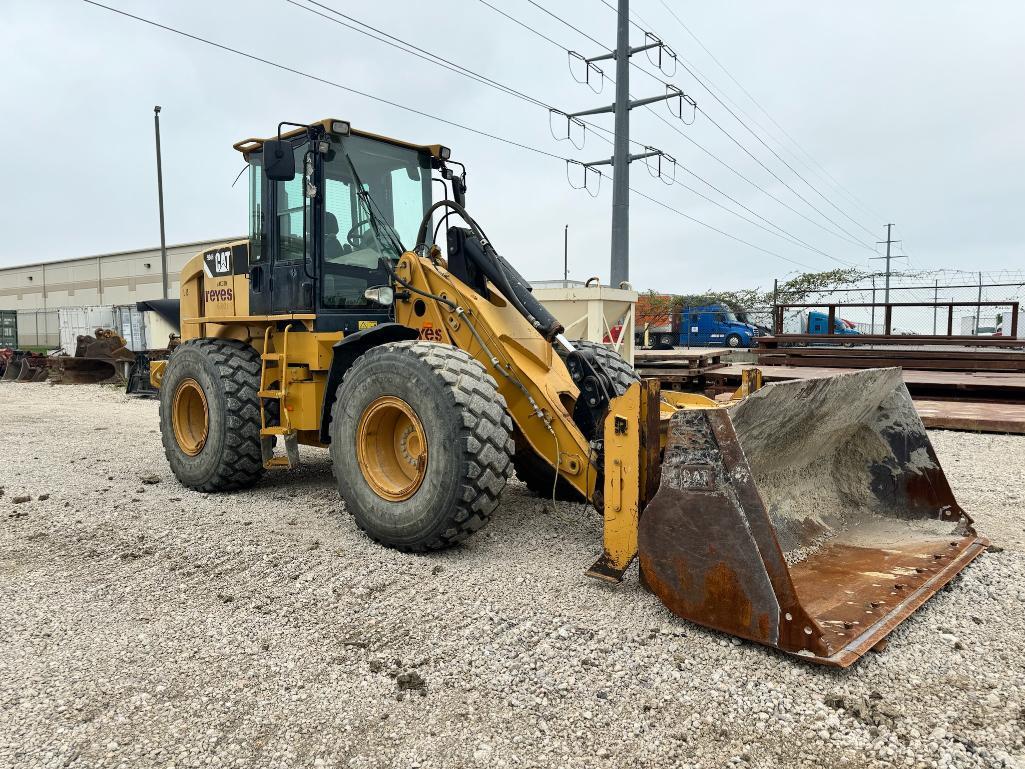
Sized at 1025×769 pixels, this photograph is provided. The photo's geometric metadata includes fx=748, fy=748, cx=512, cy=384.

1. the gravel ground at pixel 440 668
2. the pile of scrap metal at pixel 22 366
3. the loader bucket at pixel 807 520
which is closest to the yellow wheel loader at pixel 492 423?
the loader bucket at pixel 807 520

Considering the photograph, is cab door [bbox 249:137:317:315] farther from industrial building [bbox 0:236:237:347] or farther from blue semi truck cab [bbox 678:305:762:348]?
industrial building [bbox 0:236:237:347]

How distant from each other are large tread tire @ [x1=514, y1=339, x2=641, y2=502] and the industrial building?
29844mm

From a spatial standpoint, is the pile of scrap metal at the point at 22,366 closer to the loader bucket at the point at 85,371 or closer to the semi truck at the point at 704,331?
the loader bucket at the point at 85,371

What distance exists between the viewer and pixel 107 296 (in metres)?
42.7

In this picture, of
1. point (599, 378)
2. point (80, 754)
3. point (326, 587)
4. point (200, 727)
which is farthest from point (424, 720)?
point (599, 378)

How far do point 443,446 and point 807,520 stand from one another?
2013 mm

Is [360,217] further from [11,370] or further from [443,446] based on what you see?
[11,370]

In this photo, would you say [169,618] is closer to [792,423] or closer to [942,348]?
[792,423]

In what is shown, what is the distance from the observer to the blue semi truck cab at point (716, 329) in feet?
98.7

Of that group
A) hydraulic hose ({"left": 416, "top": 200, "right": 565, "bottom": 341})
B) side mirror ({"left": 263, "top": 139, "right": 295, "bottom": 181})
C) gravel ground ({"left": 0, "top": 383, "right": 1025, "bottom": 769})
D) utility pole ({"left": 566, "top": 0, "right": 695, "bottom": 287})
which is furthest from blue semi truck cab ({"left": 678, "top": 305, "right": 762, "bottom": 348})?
side mirror ({"left": 263, "top": 139, "right": 295, "bottom": 181})

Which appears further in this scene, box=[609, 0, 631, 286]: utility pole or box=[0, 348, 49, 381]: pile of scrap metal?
box=[0, 348, 49, 381]: pile of scrap metal

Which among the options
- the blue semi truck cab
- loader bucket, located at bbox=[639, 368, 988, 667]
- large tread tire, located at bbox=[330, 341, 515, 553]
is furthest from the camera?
the blue semi truck cab

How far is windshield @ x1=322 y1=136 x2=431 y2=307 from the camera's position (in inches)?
213

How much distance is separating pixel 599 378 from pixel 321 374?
7.23 feet
